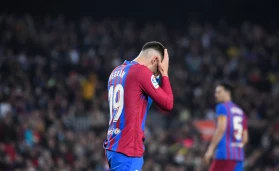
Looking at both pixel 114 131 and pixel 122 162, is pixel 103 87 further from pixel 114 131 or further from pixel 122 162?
pixel 122 162

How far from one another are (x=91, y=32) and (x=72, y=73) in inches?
171

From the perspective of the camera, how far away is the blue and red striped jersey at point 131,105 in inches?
225

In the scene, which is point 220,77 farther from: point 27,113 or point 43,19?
point 27,113

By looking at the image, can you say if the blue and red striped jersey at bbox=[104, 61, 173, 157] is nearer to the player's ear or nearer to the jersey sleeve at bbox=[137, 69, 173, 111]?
the jersey sleeve at bbox=[137, 69, 173, 111]

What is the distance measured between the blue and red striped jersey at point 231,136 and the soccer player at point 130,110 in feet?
12.5

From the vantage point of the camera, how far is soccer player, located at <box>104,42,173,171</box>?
5715 mm

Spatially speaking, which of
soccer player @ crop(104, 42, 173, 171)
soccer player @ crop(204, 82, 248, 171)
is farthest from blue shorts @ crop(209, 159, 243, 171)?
soccer player @ crop(104, 42, 173, 171)

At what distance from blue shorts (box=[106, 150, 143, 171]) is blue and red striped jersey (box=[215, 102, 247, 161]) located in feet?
12.7

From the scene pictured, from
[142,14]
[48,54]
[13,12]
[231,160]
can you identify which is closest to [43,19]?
[13,12]

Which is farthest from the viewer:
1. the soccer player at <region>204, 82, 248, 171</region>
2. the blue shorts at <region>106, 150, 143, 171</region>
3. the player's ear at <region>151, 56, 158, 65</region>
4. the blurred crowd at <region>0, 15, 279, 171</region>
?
the blurred crowd at <region>0, 15, 279, 171</region>

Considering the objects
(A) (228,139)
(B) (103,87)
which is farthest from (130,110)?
(B) (103,87)

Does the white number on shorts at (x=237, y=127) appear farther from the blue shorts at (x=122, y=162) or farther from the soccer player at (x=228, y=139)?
the blue shorts at (x=122, y=162)

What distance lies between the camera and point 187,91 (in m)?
21.0

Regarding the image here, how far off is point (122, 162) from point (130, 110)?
535 mm
